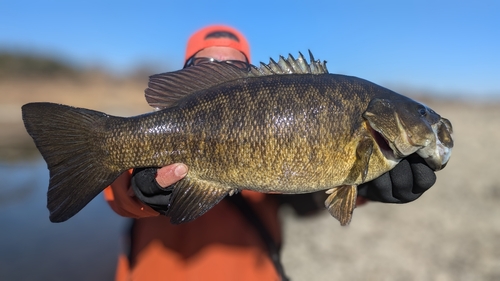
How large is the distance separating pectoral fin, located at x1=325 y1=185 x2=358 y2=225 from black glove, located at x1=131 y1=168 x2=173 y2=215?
876 millimetres

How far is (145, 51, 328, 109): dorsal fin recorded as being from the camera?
202 centimetres

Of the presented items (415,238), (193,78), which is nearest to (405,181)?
(193,78)

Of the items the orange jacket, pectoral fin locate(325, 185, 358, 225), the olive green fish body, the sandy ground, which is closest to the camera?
the olive green fish body

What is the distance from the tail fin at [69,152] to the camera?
1858 millimetres

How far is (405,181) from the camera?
210 cm

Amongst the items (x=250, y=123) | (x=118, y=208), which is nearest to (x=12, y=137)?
(x=118, y=208)

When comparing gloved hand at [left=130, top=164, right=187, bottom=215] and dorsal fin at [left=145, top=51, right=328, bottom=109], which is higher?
dorsal fin at [left=145, top=51, right=328, bottom=109]

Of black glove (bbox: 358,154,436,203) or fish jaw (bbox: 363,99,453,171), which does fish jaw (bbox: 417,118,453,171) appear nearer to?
fish jaw (bbox: 363,99,453,171)

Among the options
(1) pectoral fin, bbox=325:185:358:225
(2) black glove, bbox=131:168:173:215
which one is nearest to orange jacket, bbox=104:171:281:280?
(2) black glove, bbox=131:168:173:215

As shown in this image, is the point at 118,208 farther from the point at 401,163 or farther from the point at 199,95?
the point at 401,163

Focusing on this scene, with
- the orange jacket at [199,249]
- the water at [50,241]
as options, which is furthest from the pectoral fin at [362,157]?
the water at [50,241]

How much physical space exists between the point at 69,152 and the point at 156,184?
47 centimetres

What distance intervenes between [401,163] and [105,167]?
161cm

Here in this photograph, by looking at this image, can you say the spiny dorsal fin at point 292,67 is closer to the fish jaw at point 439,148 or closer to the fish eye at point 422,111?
the fish eye at point 422,111
